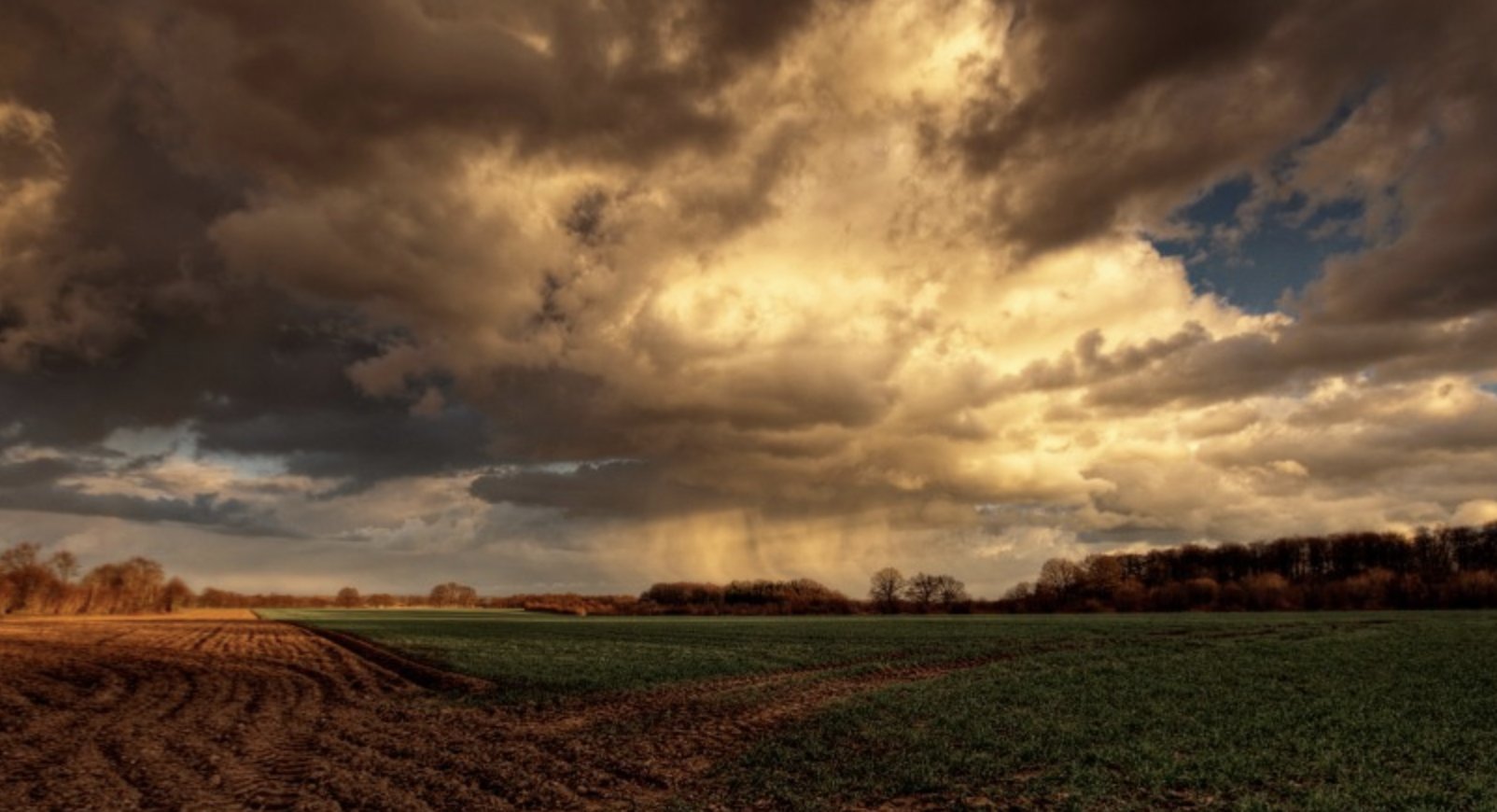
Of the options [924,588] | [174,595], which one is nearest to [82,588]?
[174,595]

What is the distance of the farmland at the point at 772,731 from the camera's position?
17.5 metres

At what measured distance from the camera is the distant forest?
399ft

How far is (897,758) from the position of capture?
806 inches

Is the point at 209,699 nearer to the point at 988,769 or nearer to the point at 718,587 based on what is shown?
the point at 988,769

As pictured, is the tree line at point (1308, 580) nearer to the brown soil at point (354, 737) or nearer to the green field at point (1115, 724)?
the green field at point (1115, 724)

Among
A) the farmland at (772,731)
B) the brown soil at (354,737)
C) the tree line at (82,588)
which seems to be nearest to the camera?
the farmland at (772,731)

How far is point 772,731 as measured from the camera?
25203mm

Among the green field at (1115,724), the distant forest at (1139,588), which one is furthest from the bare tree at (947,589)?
the green field at (1115,724)

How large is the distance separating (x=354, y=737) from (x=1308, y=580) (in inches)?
8015

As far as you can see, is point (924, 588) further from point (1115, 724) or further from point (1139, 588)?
point (1115, 724)

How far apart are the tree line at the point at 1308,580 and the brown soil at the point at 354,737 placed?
4376 inches

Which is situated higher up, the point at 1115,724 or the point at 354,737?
the point at 1115,724

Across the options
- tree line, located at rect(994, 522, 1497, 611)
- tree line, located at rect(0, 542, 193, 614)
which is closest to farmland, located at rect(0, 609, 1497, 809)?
tree line, located at rect(994, 522, 1497, 611)

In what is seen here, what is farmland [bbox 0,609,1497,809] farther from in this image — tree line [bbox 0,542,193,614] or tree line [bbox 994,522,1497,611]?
tree line [bbox 0,542,193,614]
